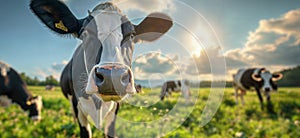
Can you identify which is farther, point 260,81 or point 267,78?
point 260,81

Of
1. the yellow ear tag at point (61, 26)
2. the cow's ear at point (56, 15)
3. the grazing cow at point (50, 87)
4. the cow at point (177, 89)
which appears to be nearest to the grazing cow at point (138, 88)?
the cow at point (177, 89)

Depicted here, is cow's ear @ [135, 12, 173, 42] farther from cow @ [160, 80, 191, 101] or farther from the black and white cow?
the black and white cow

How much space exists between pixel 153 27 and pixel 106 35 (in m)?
0.92

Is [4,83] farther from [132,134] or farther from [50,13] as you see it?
[50,13]

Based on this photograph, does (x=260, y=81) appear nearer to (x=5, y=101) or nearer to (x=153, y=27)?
(x=153, y=27)

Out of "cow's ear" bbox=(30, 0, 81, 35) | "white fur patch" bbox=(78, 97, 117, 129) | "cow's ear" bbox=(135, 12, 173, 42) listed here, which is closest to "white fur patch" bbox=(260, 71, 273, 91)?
"cow's ear" bbox=(135, 12, 173, 42)

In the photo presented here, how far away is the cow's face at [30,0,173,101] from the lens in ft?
5.83

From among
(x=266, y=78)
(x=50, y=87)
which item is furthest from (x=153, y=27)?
(x=50, y=87)

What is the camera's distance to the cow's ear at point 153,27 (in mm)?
2711

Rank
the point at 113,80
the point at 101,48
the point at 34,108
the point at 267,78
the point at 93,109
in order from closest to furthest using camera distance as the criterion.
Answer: the point at 113,80
the point at 101,48
the point at 93,109
the point at 34,108
the point at 267,78

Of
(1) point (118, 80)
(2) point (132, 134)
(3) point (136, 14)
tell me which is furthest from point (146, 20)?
(2) point (132, 134)

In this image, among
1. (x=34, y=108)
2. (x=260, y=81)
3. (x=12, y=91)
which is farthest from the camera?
(x=260, y=81)

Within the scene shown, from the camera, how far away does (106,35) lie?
2.06 m

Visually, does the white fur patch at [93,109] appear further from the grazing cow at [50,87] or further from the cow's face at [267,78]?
the grazing cow at [50,87]
